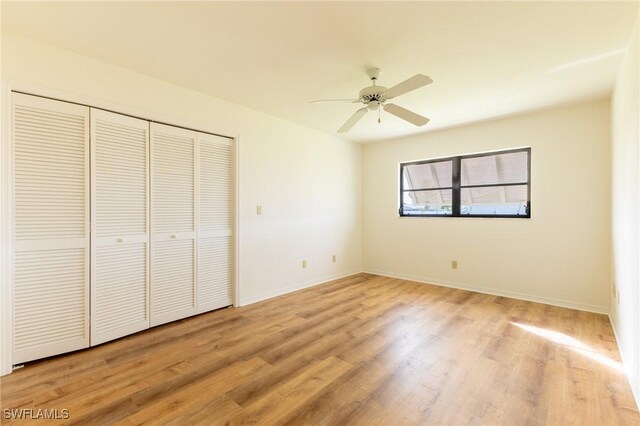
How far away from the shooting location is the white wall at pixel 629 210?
5.90 ft

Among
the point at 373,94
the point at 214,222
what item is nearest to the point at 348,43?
the point at 373,94

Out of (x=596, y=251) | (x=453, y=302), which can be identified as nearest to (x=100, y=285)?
(x=453, y=302)

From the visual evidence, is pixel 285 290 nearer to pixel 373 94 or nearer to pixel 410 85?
pixel 373 94

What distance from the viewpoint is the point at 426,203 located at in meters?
4.70

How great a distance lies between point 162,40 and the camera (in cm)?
212

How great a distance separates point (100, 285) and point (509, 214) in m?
4.71

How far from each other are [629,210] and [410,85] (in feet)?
6.00

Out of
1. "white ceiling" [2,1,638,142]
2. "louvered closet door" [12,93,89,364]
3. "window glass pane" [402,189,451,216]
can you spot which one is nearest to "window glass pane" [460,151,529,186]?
"window glass pane" [402,189,451,216]

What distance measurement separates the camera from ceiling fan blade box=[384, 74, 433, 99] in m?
2.06

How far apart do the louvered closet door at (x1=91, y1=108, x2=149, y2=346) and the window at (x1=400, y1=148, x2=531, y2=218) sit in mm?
3847

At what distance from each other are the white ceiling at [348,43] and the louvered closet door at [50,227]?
607 millimetres

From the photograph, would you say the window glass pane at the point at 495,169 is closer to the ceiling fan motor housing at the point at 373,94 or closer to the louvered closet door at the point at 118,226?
the ceiling fan motor housing at the point at 373,94

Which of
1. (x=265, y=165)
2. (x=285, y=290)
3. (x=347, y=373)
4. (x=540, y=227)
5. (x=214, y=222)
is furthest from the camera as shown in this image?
(x=285, y=290)

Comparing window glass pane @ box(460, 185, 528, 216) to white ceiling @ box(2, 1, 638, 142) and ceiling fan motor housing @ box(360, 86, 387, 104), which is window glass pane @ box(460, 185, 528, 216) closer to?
white ceiling @ box(2, 1, 638, 142)
